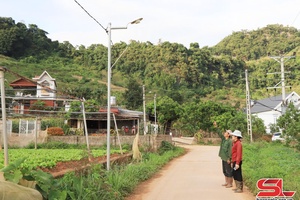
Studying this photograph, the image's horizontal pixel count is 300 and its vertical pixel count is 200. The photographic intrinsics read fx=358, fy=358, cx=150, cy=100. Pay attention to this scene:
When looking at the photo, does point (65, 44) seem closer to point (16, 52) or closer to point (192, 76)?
point (16, 52)

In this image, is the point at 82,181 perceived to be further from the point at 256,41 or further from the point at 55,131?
the point at 256,41

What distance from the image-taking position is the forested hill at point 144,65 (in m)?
69.8

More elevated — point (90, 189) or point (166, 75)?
point (166, 75)

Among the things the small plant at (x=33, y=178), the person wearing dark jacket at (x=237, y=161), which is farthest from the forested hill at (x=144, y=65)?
the small plant at (x=33, y=178)

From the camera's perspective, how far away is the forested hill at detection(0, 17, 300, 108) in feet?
229

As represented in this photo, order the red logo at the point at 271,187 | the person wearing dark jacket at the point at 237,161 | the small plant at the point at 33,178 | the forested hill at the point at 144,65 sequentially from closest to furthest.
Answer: the small plant at the point at 33,178 < the red logo at the point at 271,187 < the person wearing dark jacket at the point at 237,161 < the forested hill at the point at 144,65

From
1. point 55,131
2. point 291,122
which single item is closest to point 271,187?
point 291,122

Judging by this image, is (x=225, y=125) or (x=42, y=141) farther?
(x=225, y=125)

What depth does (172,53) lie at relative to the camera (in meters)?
79.3

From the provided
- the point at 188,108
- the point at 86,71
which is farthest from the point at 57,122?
the point at 86,71

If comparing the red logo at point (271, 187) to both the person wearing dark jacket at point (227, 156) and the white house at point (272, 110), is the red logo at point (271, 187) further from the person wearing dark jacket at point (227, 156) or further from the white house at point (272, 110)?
the white house at point (272, 110)

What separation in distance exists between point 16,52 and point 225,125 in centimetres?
5918

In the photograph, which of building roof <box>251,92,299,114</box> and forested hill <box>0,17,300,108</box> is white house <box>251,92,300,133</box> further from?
forested hill <box>0,17,300,108</box>

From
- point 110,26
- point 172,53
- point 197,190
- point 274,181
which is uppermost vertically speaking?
point 172,53
